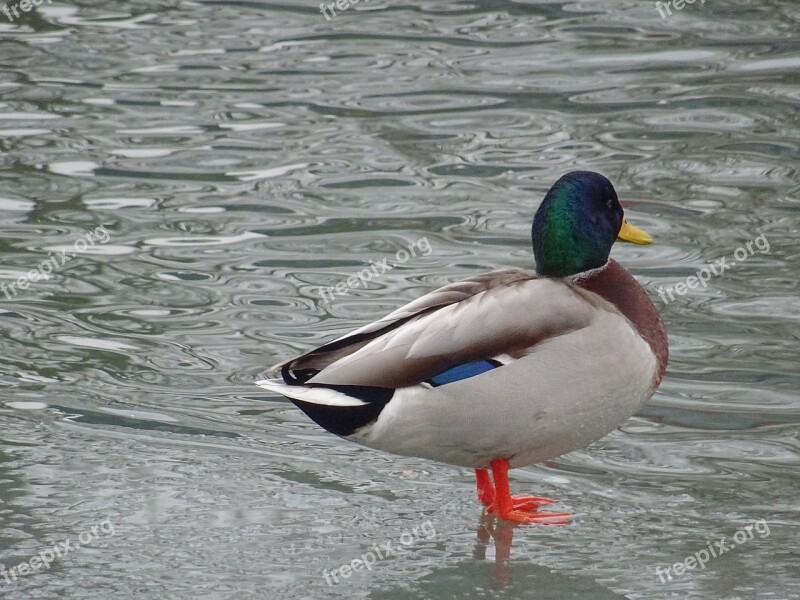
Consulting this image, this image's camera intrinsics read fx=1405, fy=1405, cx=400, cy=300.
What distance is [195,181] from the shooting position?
794 centimetres

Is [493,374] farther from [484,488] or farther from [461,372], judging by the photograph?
[484,488]

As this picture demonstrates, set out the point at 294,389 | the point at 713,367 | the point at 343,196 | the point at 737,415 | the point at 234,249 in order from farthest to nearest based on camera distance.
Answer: the point at 343,196 < the point at 234,249 < the point at 713,367 < the point at 737,415 < the point at 294,389

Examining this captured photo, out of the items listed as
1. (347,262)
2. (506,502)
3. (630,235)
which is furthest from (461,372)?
(347,262)

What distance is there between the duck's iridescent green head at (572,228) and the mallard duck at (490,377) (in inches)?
7.4

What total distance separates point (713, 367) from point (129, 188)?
3.61 meters

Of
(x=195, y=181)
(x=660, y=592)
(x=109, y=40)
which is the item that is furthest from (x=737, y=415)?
(x=109, y=40)

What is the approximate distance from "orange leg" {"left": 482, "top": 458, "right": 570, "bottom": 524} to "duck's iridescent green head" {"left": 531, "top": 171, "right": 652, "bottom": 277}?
2.21ft

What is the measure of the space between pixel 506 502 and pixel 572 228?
898 mm

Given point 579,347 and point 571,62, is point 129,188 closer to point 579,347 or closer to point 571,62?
point 571,62

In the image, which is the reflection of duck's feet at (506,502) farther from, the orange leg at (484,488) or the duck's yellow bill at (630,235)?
the duck's yellow bill at (630,235)

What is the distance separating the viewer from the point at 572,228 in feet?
14.6

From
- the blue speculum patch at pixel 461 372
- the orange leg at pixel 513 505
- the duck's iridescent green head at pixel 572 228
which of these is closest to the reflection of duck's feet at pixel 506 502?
the orange leg at pixel 513 505

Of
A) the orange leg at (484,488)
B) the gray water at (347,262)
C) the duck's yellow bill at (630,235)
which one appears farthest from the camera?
the duck's yellow bill at (630,235)

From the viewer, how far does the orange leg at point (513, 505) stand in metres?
4.18
